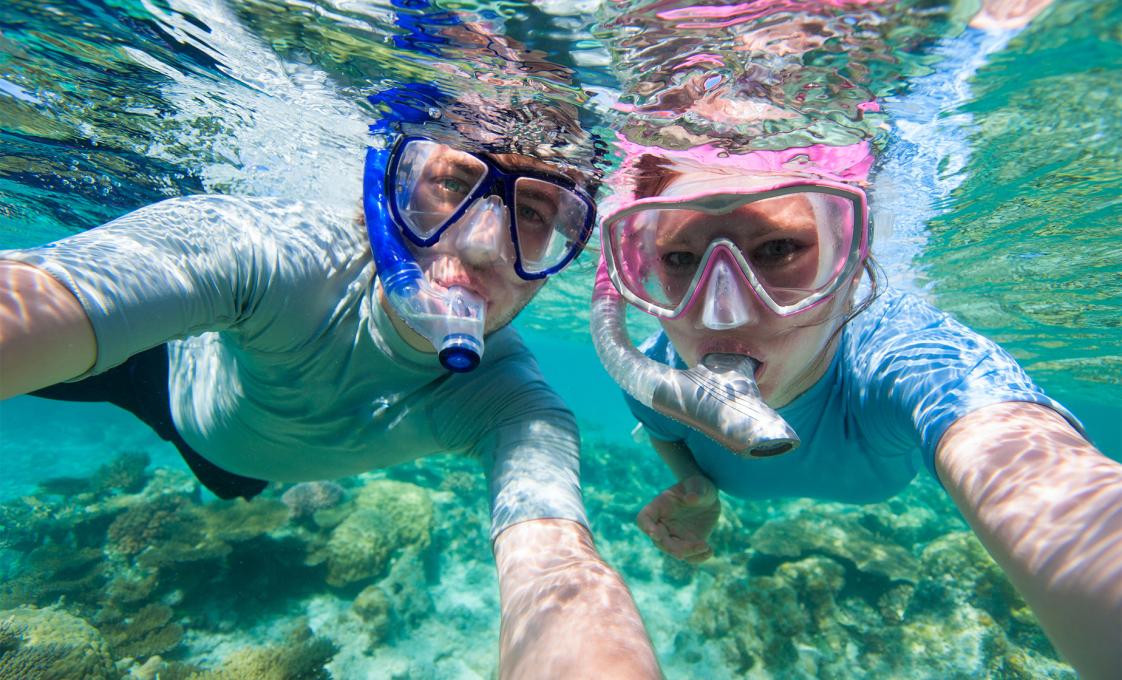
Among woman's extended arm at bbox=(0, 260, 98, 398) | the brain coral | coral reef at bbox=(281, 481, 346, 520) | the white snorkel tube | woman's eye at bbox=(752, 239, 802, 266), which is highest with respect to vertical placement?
woman's eye at bbox=(752, 239, 802, 266)

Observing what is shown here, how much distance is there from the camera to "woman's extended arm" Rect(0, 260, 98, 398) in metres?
1.74

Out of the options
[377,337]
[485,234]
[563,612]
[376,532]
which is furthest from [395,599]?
[563,612]

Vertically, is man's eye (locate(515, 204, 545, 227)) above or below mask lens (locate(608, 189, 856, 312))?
below

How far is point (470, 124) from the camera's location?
5.62 meters

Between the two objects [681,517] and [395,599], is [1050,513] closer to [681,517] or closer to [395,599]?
[681,517]

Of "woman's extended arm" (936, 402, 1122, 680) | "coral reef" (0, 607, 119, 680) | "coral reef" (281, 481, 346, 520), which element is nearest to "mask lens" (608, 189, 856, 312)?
"woman's extended arm" (936, 402, 1122, 680)

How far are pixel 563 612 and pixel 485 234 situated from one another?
2.38 metres

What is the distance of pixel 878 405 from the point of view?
111 inches

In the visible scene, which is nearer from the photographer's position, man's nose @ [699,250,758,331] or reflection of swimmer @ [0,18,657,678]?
reflection of swimmer @ [0,18,657,678]

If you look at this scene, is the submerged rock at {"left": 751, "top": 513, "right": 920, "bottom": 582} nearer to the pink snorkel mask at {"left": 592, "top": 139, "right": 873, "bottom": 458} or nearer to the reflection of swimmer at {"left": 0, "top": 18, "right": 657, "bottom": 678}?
the pink snorkel mask at {"left": 592, "top": 139, "right": 873, "bottom": 458}

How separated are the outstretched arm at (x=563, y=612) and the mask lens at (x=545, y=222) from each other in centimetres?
194

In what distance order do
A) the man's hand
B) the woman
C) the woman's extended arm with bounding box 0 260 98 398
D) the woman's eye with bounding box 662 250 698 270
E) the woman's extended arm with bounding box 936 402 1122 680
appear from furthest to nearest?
the man's hand, the woman's eye with bounding box 662 250 698 270, the woman's extended arm with bounding box 0 260 98 398, the woman, the woman's extended arm with bounding box 936 402 1122 680

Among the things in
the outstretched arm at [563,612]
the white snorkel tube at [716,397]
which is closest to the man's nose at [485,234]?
the white snorkel tube at [716,397]

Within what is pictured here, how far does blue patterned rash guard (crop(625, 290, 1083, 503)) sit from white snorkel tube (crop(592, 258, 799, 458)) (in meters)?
0.74
